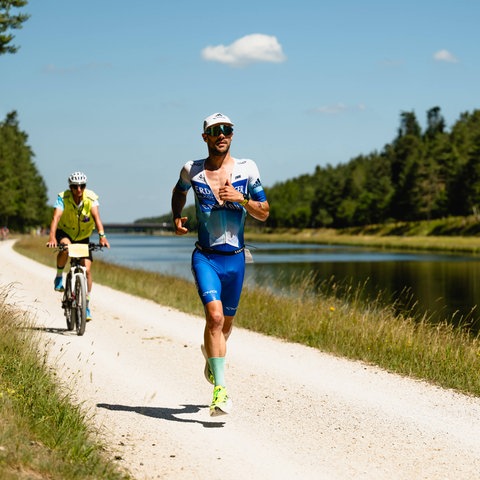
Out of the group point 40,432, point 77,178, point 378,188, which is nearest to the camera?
point 40,432

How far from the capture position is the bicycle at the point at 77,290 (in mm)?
10703

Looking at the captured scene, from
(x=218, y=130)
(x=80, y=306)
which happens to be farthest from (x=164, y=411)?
(x=80, y=306)

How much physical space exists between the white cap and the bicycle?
5.21 m

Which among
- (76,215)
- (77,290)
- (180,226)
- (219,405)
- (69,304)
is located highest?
(76,215)

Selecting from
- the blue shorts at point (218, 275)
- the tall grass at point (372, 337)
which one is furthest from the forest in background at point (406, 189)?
the blue shorts at point (218, 275)

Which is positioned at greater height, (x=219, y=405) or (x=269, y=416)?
(x=219, y=405)

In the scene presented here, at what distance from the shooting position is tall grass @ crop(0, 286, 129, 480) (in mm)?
4195

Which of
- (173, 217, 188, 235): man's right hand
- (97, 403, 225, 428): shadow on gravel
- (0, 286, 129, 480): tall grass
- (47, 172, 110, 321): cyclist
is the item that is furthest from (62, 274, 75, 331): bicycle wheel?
(173, 217, 188, 235): man's right hand

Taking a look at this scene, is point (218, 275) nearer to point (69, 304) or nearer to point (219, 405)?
point (219, 405)

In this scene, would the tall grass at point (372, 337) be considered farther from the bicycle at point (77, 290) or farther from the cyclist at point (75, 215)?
the cyclist at point (75, 215)

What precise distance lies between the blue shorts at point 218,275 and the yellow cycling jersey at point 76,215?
4.75m

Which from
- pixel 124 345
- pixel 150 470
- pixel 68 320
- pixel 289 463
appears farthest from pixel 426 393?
pixel 68 320

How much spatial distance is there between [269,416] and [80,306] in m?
5.02

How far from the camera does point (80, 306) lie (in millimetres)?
10703
